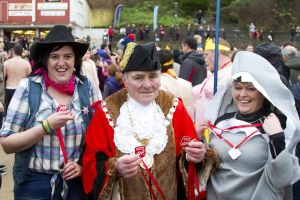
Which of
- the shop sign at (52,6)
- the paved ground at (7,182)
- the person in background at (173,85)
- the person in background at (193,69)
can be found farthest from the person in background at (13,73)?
the shop sign at (52,6)

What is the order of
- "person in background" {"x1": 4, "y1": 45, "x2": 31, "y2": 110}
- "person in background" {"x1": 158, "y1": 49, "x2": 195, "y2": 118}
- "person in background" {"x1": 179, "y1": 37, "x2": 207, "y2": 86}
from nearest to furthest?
1. "person in background" {"x1": 158, "y1": 49, "x2": 195, "y2": 118}
2. "person in background" {"x1": 179, "y1": 37, "x2": 207, "y2": 86}
3. "person in background" {"x1": 4, "y1": 45, "x2": 31, "y2": 110}

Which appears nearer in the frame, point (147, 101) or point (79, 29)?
point (147, 101)

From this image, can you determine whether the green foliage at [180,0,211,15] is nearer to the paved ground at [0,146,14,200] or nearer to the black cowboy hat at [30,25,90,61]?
the paved ground at [0,146,14,200]

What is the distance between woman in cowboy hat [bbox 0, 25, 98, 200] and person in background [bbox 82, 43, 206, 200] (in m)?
0.15

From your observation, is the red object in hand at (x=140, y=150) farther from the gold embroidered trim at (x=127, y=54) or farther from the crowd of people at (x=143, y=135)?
the gold embroidered trim at (x=127, y=54)

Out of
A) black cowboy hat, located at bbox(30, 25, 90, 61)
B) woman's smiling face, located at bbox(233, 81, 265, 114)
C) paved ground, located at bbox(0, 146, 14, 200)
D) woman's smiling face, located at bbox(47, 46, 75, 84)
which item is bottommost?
paved ground, located at bbox(0, 146, 14, 200)

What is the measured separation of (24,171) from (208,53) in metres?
3.24

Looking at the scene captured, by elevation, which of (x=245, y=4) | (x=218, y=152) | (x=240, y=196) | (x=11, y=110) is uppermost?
(x=245, y=4)

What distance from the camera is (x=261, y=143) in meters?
2.79

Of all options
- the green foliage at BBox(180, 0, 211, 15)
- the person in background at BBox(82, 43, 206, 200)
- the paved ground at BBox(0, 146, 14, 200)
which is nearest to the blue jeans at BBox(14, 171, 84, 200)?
the person in background at BBox(82, 43, 206, 200)

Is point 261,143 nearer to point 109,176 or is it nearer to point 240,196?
point 240,196

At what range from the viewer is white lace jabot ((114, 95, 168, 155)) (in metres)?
2.83

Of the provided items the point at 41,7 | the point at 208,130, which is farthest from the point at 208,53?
the point at 41,7

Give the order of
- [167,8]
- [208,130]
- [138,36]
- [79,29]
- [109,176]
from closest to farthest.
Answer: [109,176]
[208,130]
[138,36]
[79,29]
[167,8]
